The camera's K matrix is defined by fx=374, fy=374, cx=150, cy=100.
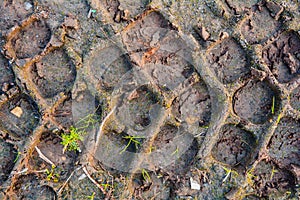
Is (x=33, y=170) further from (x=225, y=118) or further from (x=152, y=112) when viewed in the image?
(x=225, y=118)

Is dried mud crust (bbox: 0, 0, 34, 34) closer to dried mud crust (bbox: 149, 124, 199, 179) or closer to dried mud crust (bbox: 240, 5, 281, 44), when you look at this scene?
dried mud crust (bbox: 149, 124, 199, 179)

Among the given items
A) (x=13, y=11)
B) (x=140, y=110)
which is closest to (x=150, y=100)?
(x=140, y=110)

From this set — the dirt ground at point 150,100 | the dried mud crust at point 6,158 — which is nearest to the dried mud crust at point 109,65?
the dirt ground at point 150,100

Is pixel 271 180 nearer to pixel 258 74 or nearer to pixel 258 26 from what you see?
pixel 258 74

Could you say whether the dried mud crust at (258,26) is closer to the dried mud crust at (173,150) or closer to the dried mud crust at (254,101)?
the dried mud crust at (254,101)

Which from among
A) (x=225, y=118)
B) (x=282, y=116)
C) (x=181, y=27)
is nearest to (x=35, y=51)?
(x=181, y=27)
